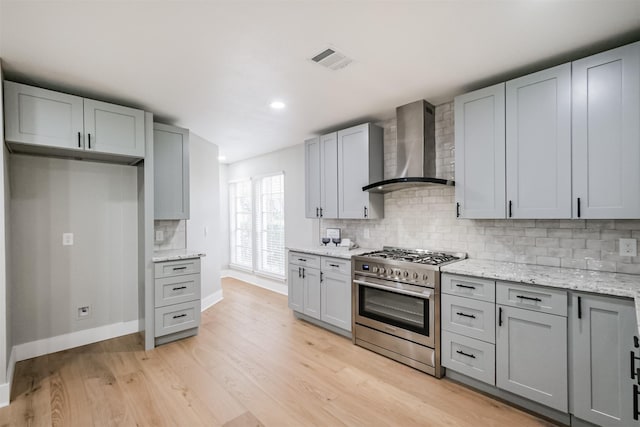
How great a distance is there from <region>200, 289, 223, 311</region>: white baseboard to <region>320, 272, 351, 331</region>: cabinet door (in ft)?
6.47

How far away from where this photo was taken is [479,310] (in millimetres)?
2410

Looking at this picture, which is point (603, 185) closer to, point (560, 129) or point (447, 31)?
point (560, 129)

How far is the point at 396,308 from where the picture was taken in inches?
117

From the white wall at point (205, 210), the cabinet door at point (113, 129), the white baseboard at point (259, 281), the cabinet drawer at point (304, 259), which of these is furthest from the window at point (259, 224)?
the cabinet door at point (113, 129)

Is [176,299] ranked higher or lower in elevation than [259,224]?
lower

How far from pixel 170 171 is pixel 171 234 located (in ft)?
2.98

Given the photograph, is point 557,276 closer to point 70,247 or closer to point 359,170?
point 359,170

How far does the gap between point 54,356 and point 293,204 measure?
11.6 feet

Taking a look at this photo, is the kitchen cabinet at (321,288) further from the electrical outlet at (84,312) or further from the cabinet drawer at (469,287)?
the electrical outlet at (84,312)

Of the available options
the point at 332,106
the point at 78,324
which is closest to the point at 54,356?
the point at 78,324

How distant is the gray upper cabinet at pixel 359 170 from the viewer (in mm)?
3664

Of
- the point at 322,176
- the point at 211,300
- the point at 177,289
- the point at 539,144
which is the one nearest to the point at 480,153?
the point at 539,144

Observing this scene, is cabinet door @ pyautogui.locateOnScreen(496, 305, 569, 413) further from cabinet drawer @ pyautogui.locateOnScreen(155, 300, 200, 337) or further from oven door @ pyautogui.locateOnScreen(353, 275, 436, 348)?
cabinet drawer @ pyautogui.locateOnScreen(155, 300, 200, 337)

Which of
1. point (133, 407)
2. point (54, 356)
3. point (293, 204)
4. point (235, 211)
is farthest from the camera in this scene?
point (235, 211)
